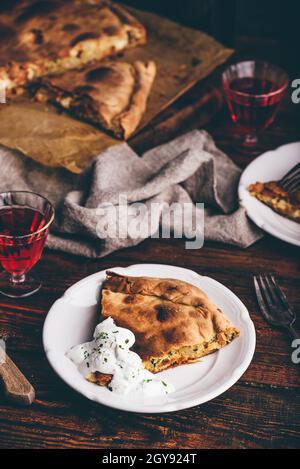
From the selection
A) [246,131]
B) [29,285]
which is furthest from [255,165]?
[29,285]

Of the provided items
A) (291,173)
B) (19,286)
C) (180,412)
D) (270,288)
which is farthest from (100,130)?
(180,412)

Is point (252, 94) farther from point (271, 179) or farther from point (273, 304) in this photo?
point (273, 304)

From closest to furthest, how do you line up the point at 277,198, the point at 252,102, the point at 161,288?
the point at 161,288 < the point at 277,198 < the point at 252,102

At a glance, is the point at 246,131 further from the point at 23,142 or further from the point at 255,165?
the point at 23,142

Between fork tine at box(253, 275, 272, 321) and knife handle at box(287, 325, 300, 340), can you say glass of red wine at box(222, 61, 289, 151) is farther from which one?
knife handle at box(287, 325, 300, 340)

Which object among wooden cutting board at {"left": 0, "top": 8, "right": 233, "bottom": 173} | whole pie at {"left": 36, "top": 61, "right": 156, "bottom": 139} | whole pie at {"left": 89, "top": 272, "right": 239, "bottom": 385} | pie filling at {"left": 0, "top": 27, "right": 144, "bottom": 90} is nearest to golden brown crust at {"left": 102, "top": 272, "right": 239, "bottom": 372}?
whole pie at {"left": 89, "top": 272, "right": 239, "bottom": 385}

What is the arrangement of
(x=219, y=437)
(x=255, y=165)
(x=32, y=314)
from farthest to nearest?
(x=255, y=165)
(x=32, y=314)
(x=219, y=437)
